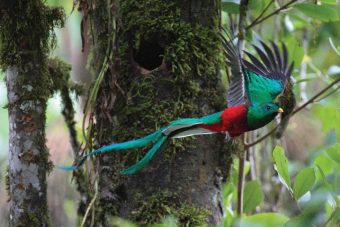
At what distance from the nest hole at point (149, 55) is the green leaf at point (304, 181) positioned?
2.35 feet

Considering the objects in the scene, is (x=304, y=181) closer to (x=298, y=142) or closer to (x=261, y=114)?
(x=261, y=114)

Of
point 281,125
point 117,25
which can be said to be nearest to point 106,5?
point 117,25

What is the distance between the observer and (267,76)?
198 centimetres

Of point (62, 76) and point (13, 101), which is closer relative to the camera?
point (13, 101)

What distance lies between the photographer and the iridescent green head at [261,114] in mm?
1853

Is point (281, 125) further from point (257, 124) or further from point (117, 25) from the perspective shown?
point (117, 25)

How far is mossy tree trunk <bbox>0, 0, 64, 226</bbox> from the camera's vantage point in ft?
5.97

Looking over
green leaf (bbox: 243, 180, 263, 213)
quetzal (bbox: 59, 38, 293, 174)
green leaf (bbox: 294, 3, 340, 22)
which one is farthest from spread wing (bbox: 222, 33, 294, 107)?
green leaf (bbox: 243, 180, 263, 213)

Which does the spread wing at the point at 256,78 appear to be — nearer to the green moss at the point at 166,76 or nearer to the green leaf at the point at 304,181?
the green moss at the point at 166,76

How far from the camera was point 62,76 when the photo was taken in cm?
223

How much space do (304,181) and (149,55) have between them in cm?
82

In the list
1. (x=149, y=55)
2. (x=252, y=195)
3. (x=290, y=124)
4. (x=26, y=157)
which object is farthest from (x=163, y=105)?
(x=290, y=124)

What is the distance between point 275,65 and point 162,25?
0.43 m

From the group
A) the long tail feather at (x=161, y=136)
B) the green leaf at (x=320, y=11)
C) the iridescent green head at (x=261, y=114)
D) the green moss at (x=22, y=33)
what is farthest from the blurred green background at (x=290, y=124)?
the long tail feather at (x=161, y=136)
